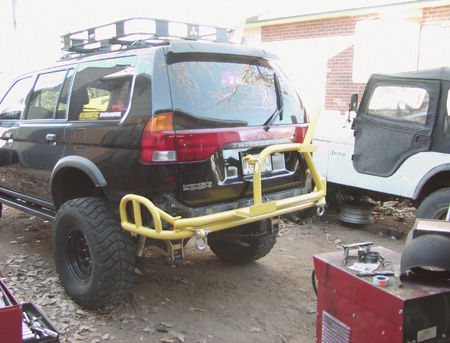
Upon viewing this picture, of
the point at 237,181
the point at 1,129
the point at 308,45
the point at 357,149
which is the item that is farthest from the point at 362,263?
the point at 308,45

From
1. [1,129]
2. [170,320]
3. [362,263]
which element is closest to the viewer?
[362,263]

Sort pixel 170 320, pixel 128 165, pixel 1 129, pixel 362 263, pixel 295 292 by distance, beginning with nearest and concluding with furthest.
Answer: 1. pixel 362 263
2. pixel 128 165
3. pixel 170 320
4. pixel 295 292
5. pixel 1 129

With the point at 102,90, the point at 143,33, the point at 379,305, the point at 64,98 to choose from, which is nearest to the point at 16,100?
the point at 64,98

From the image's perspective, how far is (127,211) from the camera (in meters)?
3.66

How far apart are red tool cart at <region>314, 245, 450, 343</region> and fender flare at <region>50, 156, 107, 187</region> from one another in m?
1.83

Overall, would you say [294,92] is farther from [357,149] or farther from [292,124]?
[357,149]

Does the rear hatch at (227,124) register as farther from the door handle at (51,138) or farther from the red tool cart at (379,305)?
the door handle at (51,138)

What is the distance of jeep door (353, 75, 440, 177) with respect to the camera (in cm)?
562

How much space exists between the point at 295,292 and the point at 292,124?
160 centimetres

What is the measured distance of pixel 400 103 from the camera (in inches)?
232

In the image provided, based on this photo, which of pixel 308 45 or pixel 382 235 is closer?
pixel 382 235

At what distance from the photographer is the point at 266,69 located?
4.20 m

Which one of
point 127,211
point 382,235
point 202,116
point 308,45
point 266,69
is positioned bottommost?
point 382,235

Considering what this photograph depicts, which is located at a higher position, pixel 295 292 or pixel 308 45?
pixel 308 45
